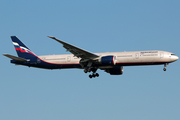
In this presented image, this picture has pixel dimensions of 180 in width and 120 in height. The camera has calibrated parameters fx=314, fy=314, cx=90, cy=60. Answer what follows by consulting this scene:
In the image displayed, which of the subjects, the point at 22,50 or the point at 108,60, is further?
the point at 22,50

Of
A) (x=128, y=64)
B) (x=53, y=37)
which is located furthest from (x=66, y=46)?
(x=128, y=64)

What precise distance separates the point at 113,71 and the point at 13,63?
18.1 metres

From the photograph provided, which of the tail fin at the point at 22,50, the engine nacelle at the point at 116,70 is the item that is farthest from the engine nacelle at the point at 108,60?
the tail fin at the point at 22,50

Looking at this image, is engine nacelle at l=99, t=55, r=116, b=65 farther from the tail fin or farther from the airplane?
the tail fin

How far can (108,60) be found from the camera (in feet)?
164

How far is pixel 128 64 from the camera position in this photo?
50.7m

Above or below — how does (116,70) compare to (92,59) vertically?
below

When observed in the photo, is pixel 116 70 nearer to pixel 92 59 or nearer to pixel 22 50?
pixel 92 59

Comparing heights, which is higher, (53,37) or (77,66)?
(53,37)

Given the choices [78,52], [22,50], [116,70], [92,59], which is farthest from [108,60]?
[22,50]

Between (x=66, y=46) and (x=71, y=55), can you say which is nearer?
(x=66, y=46)

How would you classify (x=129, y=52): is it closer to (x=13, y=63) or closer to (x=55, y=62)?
(x=55, y=62)

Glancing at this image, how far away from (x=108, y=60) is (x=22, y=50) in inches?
697

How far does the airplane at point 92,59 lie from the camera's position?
49812 mm
